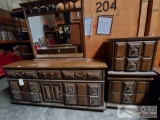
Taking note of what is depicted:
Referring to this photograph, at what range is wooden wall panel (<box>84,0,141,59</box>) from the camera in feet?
4.65

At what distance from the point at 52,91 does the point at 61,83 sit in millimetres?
209

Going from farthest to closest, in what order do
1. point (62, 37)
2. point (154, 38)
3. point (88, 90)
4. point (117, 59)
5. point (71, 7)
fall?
point (62, 37) < point (71, 7) < point (88, 90) < point (117, 59) < point (154, 38)

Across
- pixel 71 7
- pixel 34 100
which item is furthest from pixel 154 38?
pixel 34 100

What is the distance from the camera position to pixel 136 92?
1.40m

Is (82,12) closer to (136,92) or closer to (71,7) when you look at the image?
(71,7)

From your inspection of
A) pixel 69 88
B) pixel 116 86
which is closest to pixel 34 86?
pixel 69 88

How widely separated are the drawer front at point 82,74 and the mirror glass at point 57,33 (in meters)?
0.40

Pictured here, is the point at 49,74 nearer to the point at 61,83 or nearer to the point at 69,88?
the point at 61,83

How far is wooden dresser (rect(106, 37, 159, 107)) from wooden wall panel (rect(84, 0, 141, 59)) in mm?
318

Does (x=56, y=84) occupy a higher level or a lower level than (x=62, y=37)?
lower

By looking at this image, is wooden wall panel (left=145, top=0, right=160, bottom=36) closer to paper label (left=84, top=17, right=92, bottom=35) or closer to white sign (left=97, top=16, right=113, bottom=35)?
white sign (left=97, top=16, right=113, bottom=35)

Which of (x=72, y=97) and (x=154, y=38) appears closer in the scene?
(x=154, y=38)

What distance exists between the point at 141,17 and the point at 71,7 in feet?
3.24

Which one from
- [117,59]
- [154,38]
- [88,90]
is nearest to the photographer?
[154,38]
